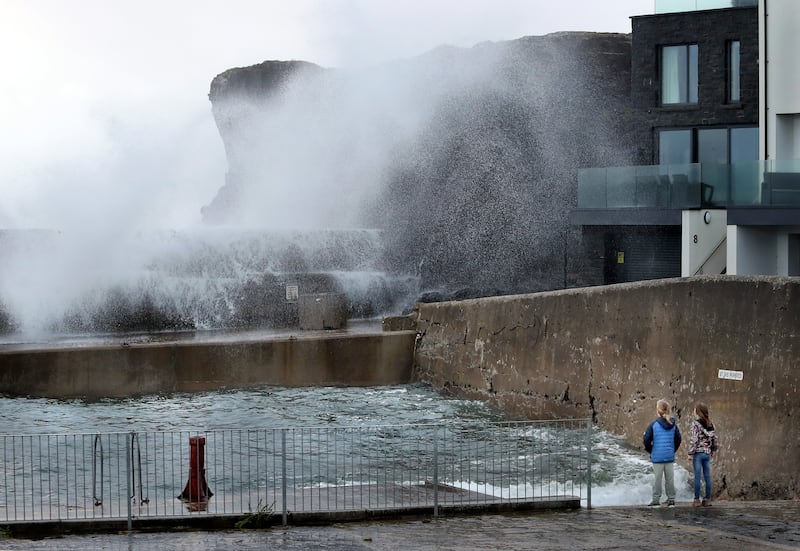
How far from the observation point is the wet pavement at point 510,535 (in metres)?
12.4

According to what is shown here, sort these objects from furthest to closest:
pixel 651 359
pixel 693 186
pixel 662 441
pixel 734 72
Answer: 1. pixel 734 72
2. pixel 693 186
3. pixel 651 359
4. pixel 662 441

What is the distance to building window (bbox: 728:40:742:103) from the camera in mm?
34344

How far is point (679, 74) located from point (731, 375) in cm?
1941

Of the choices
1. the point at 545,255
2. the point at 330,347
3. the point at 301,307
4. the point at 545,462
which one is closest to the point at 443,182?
the point at 545,255

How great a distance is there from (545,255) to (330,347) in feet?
56.8

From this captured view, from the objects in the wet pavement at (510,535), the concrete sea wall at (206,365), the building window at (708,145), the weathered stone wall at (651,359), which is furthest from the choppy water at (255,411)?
the building window at (708,145)

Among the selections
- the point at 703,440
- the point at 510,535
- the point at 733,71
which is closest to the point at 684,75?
the point at 733,71

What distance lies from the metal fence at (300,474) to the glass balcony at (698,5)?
17383mm

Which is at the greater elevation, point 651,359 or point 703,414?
point 651,359

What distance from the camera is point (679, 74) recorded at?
35438 mm

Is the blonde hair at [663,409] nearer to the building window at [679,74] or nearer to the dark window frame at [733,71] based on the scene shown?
the dark window frame at [733,71]

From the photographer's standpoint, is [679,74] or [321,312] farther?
[679,74]

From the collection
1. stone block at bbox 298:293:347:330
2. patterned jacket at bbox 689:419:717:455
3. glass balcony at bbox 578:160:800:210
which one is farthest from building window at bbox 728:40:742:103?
patterned jacket at bbox 689:419:717:455

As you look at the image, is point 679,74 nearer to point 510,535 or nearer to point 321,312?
point 321,312
